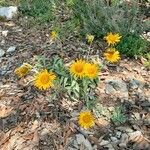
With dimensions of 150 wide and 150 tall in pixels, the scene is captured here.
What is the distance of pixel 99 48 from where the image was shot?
5.16m

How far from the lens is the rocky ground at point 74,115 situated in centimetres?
390

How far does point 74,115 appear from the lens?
4.13 metres

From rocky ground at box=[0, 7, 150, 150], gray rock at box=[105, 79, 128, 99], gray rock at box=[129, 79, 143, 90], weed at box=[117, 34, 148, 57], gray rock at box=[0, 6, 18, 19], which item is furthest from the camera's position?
gray rock at box=[0, 6, 18, 19]

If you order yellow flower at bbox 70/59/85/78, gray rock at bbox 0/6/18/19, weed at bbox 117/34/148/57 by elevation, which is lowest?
gray rock at bbox 0/6/18/19

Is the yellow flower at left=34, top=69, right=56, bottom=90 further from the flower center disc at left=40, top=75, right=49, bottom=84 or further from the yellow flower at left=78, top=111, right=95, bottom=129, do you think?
the yellow flower at left=78, top=111, right=95, bottom=129

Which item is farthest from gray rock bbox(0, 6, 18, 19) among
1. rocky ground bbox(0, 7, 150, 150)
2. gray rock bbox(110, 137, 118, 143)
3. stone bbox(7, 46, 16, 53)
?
gray rock bbox(110, 137, 118, 143)

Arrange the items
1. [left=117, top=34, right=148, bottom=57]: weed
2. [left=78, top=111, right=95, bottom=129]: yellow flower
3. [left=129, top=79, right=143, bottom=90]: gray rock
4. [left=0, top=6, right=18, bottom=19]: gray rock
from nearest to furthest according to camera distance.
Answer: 1. [left=78, top=111, right=95, bottom=129]: yellow flower
2. [left=129, top=79, right=143, bottom=90]: gray rock
3. [left=117, top=34, right=148, bottom=57]: weed
4. [left=0, top=6, right=18, bottom=19]: gray rock

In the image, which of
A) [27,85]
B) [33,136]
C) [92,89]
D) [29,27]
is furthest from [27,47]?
[33,136]

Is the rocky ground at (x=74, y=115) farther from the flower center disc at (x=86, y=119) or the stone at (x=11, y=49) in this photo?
the stone at (x=11, y=49)

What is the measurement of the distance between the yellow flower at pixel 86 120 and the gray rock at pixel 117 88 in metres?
0.67

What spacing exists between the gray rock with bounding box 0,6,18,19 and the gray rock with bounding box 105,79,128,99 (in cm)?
250

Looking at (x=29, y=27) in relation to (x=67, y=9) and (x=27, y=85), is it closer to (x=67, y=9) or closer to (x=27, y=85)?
(x=67, y=9)

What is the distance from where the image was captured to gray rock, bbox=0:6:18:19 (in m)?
6.46

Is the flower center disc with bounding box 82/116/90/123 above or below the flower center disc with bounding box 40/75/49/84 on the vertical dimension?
below
